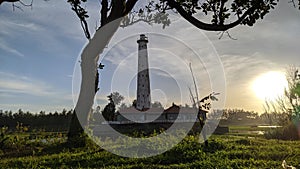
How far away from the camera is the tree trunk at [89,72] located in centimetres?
931

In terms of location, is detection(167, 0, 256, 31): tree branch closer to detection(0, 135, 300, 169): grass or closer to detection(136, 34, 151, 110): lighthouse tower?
detection(0, 135, 300, 169): grass

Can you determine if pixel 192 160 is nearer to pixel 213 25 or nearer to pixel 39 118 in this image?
pixel 213 25

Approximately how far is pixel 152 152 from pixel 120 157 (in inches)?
27.7

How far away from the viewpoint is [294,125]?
38.9 feet

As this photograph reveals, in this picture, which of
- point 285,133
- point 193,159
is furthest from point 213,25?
Result: point 285,133

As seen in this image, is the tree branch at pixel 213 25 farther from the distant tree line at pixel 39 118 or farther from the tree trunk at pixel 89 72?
the distant tree line at pixel 39 118

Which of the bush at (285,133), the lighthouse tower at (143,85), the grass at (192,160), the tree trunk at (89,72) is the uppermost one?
the lighthouse tower at (143,85)

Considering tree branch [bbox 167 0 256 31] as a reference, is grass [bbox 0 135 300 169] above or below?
below

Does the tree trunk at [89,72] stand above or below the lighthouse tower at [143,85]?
below

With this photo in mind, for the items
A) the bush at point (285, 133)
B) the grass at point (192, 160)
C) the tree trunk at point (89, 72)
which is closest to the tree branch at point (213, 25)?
the grass at point (192, 160)

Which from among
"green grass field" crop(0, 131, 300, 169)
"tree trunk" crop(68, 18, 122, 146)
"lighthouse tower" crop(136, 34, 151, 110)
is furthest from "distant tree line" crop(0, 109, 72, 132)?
"green grass field" crop(0, 131, 300, 169)

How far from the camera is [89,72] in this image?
9.50 m

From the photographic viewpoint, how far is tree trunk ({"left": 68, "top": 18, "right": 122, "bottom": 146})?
9.31 metres

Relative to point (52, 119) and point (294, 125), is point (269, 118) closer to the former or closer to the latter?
point (294, 125)
